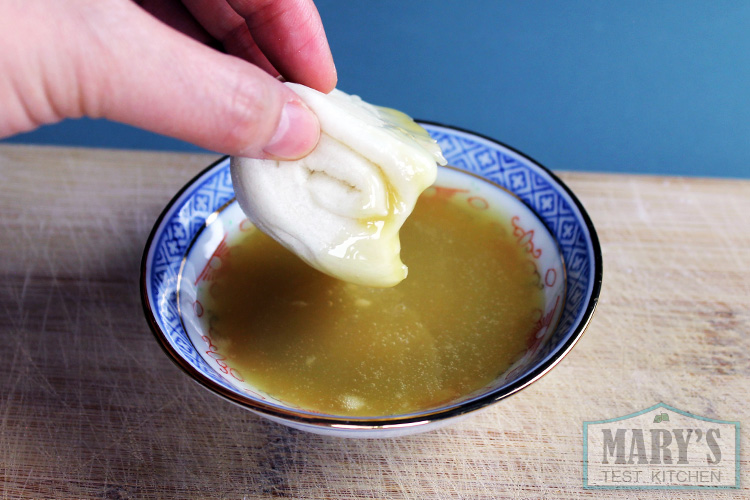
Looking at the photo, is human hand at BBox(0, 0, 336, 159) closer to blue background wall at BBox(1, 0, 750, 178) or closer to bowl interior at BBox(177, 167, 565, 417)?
bowl interior at BBox(177, 167, 565, 417)

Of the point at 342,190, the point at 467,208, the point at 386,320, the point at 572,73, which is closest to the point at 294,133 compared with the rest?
the point at 342,190

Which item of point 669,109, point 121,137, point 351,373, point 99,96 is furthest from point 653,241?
point 121,137

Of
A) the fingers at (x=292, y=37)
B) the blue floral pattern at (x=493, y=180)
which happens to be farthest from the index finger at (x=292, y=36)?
the blue floral pattern at (x=493, y=180)

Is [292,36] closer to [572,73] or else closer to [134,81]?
[134,81]

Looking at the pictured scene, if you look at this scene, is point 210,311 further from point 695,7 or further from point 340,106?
point 695,7

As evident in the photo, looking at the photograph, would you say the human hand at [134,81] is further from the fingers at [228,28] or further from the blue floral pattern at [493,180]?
the fingers at [228,28]

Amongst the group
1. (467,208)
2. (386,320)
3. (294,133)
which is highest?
(294,133)
